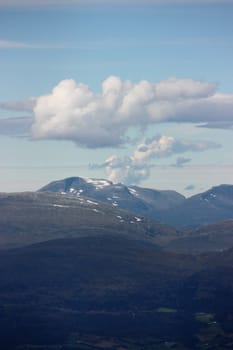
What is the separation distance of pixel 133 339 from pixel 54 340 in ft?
59.2

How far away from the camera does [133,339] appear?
18712 cm

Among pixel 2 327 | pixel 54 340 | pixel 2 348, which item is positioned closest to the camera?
pixel 2 348

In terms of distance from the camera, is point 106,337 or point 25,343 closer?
point 25,343

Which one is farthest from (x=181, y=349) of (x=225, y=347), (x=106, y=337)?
(x=106, y=337)

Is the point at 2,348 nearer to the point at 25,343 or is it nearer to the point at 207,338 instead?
the point at 25,343

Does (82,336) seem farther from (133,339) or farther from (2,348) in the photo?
(2,348)

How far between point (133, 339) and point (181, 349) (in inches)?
773

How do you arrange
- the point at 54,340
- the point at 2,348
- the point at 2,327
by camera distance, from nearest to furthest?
the point at 2,348, the point at 54,340, the point at 2,327

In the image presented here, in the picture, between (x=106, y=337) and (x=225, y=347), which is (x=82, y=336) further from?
(x=225, y=347)

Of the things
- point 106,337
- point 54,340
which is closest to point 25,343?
point 54,340

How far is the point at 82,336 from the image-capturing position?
189m

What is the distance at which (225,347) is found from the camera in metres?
175

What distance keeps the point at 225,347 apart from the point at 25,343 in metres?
41.4

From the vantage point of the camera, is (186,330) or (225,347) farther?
(186,330)
